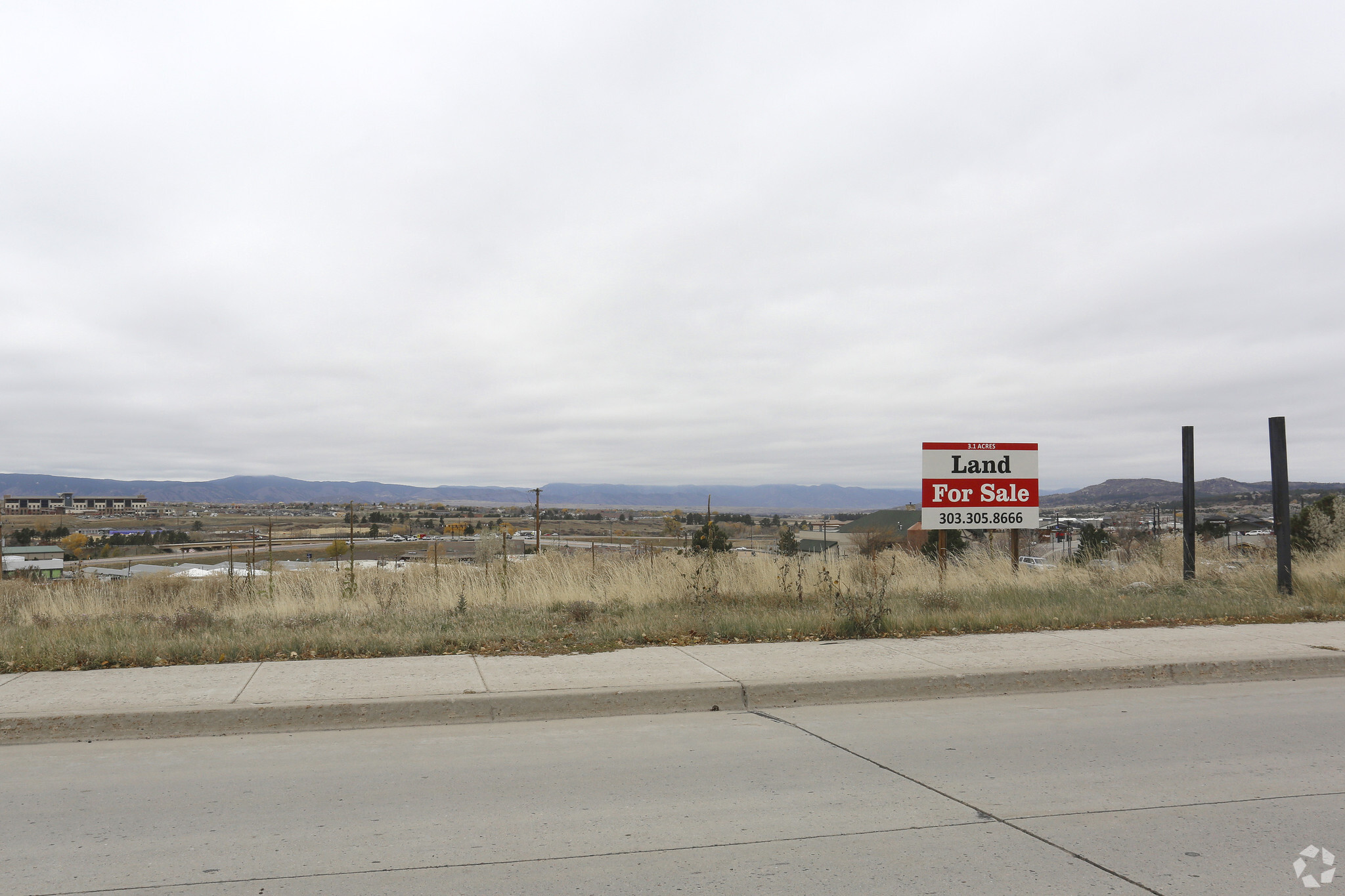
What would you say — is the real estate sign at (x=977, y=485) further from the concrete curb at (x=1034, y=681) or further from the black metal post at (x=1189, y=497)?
the concrete curb at (x=1034, y=681)

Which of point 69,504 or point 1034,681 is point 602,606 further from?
point 69,504

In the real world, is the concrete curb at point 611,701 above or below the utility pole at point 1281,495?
below

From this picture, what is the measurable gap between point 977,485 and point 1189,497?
3626 millimetres

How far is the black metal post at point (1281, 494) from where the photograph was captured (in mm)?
13875

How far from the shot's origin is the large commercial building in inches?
4183

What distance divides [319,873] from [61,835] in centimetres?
169

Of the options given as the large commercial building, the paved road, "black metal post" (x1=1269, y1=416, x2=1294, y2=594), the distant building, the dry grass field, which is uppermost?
"black metal post" (x1=1269, y1=416, x2=1294, y2=594)

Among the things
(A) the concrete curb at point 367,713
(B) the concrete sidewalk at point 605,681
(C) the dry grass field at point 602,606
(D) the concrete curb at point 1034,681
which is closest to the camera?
(A) the concrete curb at point 367,713

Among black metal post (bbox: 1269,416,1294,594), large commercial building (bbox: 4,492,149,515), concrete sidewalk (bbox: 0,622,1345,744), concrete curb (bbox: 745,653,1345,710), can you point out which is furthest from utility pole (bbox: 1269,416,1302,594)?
large commercial building (bbox: 4,492,149,515)

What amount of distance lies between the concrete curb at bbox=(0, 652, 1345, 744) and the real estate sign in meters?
7.66

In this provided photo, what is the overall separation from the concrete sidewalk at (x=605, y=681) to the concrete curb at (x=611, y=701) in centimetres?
1

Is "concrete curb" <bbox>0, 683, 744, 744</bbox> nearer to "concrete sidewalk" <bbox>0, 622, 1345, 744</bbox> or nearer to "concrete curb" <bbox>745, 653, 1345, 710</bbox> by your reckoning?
"concrete sidewalk" <bbox>0, 622, 1345, 744</bbox>

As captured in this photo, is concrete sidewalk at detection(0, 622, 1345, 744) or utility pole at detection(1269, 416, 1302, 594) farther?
utility pole at detection(1269, 416, 1302, 594)

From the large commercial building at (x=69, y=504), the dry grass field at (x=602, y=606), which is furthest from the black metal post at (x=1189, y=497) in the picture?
the large commercial building at (x=69, y=504)
